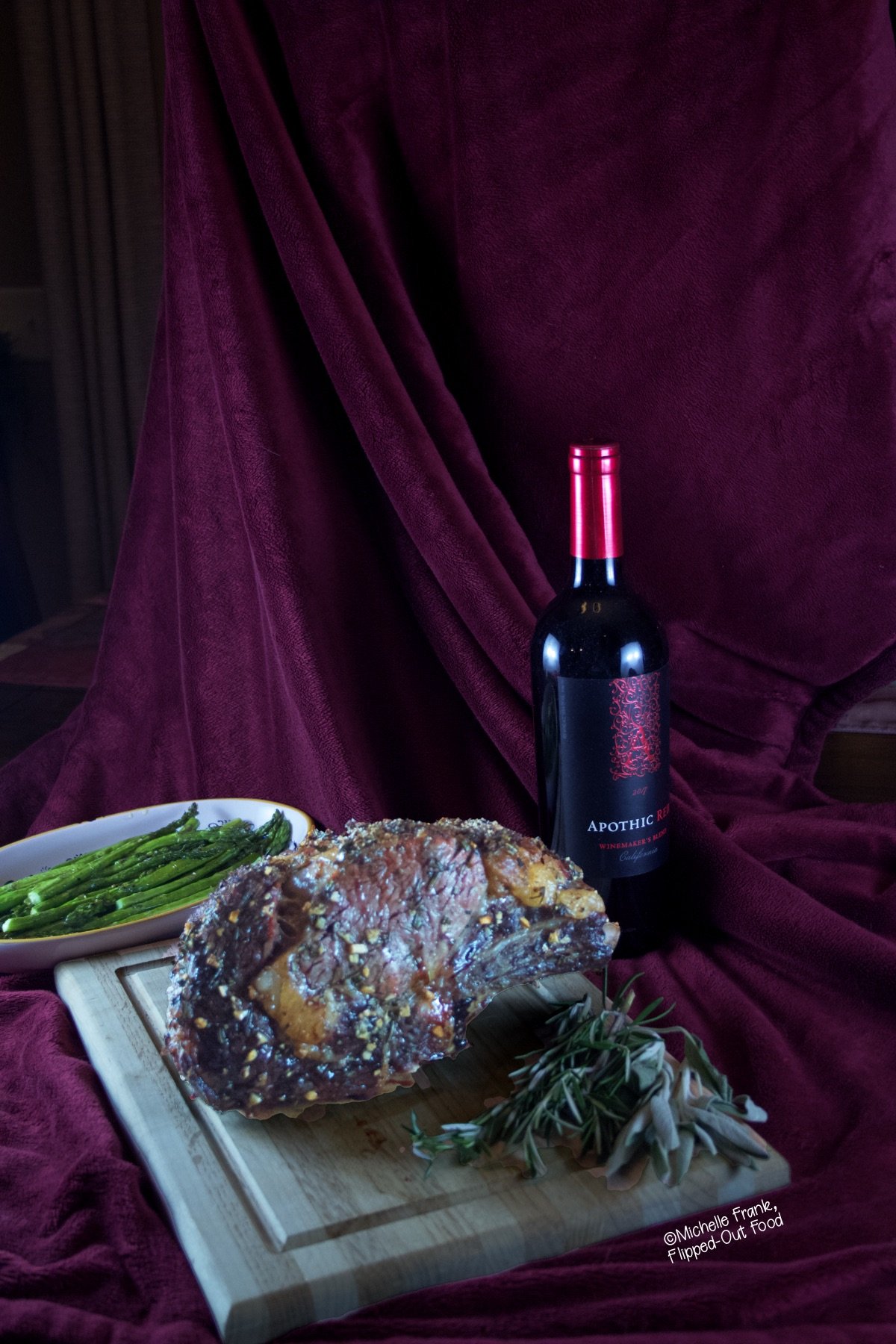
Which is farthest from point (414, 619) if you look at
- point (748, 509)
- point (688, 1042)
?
point (688, 1042)

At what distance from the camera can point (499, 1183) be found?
932 mm

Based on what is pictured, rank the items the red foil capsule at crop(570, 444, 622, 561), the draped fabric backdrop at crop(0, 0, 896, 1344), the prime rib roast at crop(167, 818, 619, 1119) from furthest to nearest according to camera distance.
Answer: the draped fabric backdrop at crop(0, 0, 896, 1344) < the red foil capsule at crop(570, 444, 622, 561) < the prime rib roast at crop(167, 818, 619, 1119)

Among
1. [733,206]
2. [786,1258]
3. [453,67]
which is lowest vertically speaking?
[786,1258]

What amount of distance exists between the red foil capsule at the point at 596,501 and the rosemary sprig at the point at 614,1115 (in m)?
0.44

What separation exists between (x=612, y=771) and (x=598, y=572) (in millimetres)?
186

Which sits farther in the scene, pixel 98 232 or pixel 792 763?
pixel 98 232

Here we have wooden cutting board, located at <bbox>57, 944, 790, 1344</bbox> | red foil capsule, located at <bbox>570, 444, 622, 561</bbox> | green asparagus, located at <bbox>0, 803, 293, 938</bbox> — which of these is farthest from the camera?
green asparagus, located at <bbox>0, 803, 293, 938</bbox>

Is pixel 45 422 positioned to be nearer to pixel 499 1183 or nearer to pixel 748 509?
pixel 748 509

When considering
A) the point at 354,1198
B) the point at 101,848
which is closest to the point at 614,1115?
the point at 354,1198

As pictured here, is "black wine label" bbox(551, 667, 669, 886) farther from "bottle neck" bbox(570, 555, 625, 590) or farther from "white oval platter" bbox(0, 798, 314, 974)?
"white oval platter" bbox(0, 798, 314, 974)

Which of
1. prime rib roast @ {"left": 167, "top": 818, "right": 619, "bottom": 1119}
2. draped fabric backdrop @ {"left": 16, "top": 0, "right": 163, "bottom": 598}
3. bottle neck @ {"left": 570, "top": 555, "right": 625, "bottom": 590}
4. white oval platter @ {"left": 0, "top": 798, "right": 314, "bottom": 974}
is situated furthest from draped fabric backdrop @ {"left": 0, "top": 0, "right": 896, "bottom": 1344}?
draped fabric backdrop @ {"left": 16, "top": 0, "right": 163, "bottom": 598}

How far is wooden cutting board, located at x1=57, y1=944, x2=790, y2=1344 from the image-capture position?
2.84 ft

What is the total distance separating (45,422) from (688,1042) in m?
1.74

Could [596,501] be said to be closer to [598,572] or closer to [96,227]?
[598,572]
